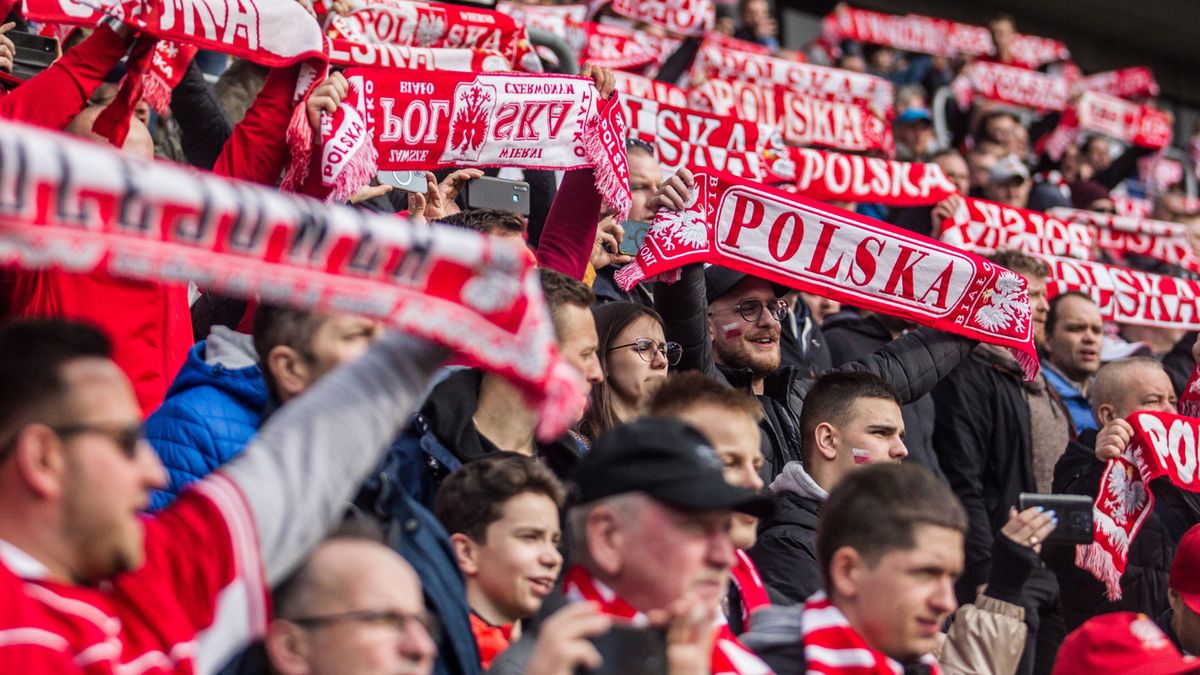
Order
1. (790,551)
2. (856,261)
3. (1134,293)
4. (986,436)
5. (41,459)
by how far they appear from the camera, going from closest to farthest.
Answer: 1. (41,459)
2. (790,551)
3. (856,261)
4. (986,436)
5. (1134,293)

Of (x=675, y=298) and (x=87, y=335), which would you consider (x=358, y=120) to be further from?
(x=87, y=335)

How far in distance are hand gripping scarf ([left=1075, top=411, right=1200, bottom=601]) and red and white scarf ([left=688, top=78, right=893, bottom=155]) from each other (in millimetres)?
3847

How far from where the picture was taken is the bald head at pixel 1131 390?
6.47m

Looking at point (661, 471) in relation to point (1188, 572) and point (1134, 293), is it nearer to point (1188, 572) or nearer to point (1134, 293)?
point (1188, 572)

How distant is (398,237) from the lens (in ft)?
8.28

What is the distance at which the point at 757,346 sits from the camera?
18.2 ft

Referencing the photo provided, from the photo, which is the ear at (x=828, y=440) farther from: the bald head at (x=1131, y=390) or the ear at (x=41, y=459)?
the ear at (x=41, y=459)

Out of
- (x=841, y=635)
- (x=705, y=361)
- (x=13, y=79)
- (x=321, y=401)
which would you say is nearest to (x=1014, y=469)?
(x=705, y=361)

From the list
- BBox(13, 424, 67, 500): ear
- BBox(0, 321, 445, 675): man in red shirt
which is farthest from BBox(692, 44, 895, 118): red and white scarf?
BBox(13, 424, 67, 500): ear

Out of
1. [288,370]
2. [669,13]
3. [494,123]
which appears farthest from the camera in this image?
[669,13]

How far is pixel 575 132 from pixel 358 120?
42.0 inches

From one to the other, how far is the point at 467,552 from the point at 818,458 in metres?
1.55

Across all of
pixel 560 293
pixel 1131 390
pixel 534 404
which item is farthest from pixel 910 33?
pixel 534 404

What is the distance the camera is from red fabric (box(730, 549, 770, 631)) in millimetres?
3875
